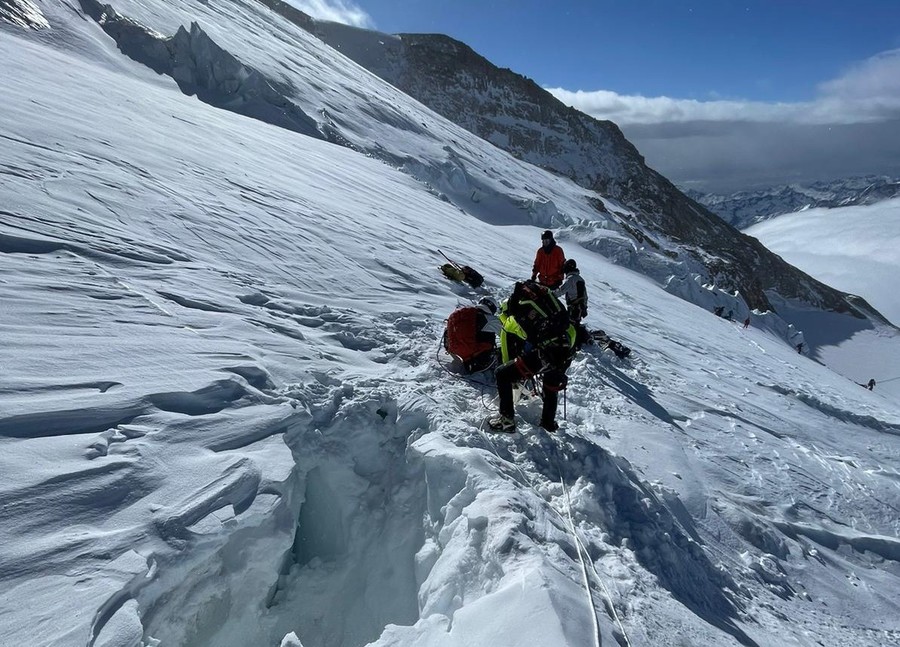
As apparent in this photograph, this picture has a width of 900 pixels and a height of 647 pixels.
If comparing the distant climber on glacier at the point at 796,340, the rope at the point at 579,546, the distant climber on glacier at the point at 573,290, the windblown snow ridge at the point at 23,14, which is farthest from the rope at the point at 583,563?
the distant climber on glacier at the point at 796,340

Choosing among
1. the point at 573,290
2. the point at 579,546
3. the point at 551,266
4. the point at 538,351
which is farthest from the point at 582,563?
the point at 551,266

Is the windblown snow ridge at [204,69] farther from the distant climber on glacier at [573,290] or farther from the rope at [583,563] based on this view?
the rope at [583,563]

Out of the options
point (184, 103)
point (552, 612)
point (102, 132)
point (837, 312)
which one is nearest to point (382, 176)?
point (184, 103)

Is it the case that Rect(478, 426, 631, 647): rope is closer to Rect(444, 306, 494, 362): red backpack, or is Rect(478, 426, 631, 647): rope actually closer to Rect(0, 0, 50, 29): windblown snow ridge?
Rect(444, 306, 494, 362): red backpack

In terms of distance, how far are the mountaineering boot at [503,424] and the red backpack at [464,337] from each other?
1.15 m

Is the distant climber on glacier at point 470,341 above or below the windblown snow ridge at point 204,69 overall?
below

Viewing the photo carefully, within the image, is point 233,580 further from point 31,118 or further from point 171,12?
point 171,12

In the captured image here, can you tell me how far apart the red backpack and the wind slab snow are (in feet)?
1.14

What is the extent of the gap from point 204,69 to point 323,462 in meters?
20.9

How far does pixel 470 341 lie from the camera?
607cm

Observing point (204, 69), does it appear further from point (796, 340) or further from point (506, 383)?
point (796, 340)

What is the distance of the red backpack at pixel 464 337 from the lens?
6.03 meters

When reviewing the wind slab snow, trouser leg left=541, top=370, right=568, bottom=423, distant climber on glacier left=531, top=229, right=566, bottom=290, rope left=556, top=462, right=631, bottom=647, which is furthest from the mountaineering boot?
distant climber on glacier left=531, top=229, right=566, bottom=290

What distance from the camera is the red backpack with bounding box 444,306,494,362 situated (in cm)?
603
